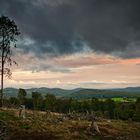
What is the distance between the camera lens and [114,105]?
12938 centimetres

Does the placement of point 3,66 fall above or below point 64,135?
above

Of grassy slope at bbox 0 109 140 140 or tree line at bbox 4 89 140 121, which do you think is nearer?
grassy slope at bbox 0 109 140 140

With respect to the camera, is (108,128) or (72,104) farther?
(72,104)

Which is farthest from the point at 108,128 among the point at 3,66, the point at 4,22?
the point at 4,22

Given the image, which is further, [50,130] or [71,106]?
[71,106]

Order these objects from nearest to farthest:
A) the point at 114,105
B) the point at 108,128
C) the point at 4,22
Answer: the point at 108,128 < the point at 4,22 < the point at 114,105

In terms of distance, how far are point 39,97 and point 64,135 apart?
301 ft

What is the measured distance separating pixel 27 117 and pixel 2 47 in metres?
16.2

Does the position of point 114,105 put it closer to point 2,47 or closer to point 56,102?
point 56,102

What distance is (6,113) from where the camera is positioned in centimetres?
4878

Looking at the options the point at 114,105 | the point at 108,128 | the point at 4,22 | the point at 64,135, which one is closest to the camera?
the point at 64,135

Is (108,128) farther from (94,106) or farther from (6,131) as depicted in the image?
(94,106)

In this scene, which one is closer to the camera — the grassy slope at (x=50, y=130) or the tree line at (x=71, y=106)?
the grassy slope at (x=50, y=130)

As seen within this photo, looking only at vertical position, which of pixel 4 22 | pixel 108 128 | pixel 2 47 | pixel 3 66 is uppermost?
pixel 4 22
